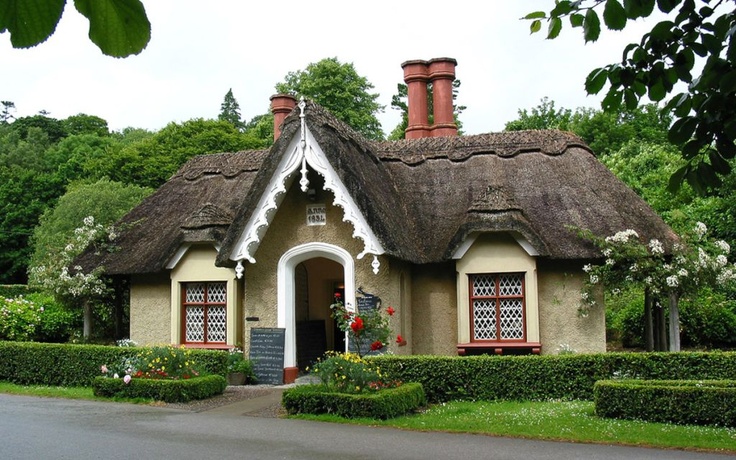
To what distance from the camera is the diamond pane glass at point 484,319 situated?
17.0 metres

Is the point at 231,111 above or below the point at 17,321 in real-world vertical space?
above

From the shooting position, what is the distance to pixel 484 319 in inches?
672

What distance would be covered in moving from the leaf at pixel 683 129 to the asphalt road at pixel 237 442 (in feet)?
20.2

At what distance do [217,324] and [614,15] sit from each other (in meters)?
16.3

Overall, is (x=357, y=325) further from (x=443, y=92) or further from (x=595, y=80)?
(x=443, y=92)

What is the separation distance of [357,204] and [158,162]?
3280 cm

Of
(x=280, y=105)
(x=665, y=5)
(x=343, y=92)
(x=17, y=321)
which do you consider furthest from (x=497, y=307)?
(x=343, y=92)

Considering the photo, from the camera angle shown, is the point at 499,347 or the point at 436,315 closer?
the point at 499,347

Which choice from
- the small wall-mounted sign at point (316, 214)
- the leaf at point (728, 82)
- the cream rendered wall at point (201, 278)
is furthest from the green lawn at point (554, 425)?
the leaf at point (728, 82)

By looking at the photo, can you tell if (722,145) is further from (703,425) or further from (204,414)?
(204,414)

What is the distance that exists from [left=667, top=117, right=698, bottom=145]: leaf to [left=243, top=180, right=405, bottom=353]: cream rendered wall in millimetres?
12778

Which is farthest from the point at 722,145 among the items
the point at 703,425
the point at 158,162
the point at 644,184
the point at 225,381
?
the point at 158,162

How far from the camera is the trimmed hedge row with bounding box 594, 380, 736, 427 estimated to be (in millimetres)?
11086

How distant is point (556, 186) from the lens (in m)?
18.4
